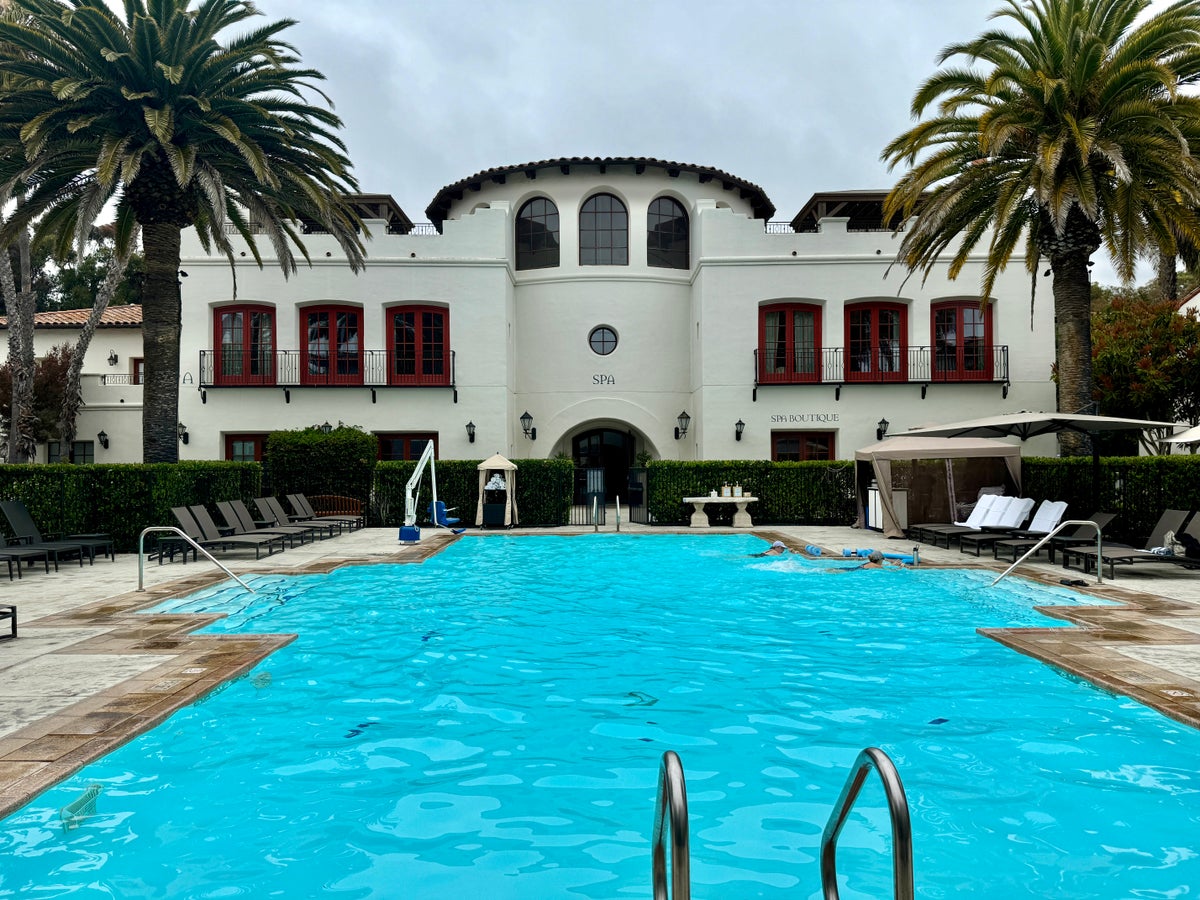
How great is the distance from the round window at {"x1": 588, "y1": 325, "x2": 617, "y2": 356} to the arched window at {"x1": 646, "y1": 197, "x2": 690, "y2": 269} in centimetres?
253

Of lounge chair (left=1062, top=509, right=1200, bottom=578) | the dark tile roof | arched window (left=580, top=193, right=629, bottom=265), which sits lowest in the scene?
lounge chair (left=1062, top=509, right=1200, bottom=578)

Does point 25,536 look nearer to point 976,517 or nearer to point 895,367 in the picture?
point 976,517

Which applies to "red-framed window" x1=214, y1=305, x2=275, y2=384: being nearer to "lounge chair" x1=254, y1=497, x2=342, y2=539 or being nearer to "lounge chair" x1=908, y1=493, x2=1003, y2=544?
"lounge chair" x1=254, y1=497, x2=342, y2=539

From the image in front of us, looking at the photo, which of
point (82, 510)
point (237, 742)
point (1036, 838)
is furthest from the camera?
point (82, 510)

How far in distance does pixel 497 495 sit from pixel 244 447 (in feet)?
28.0

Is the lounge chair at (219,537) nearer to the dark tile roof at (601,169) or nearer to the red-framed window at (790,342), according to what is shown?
the red-framed window at (790,342)

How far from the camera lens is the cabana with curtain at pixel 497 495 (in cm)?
2031

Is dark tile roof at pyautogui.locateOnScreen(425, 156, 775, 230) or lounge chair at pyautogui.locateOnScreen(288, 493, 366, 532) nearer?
lounge chair at pyautogui.locateOnScreen(288, 493, 366, 532)

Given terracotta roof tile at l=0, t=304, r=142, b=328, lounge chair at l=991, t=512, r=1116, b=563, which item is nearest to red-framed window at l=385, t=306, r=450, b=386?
terracotta roof tile at l=0, t=304, r=142, b=328

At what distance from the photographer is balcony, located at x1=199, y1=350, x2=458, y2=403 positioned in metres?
23.8

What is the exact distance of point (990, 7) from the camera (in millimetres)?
15227

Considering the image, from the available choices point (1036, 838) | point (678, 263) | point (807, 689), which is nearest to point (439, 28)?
point (678, 263)

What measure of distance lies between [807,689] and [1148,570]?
846 centimetres

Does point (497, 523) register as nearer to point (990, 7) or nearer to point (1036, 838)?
point (990, 7)
